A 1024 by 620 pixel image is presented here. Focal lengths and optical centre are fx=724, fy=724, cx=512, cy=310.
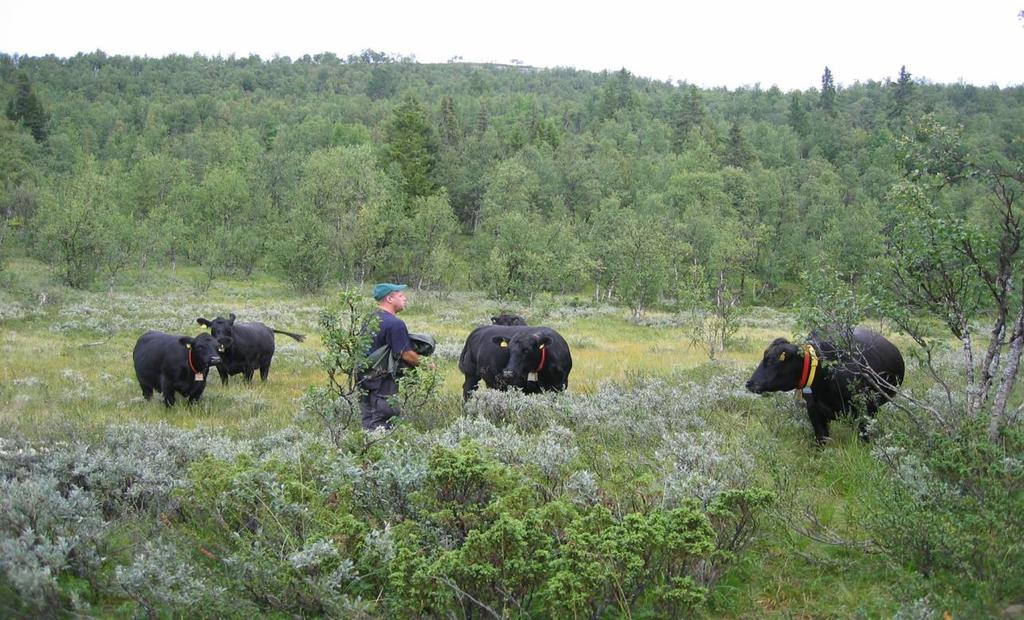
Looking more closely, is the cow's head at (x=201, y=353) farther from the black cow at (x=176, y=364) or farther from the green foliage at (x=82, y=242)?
the green foliage at (x=82, y=242)

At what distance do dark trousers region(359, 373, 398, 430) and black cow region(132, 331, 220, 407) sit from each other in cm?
378

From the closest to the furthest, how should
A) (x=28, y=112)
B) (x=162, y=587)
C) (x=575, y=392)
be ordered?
(x=162, y=587), (x=575, y=392), (x=28, y=112)

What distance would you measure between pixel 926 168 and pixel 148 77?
181m

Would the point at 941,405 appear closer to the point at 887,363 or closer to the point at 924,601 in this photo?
the point at 887,363

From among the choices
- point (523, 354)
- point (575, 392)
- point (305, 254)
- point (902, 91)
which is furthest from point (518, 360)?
point (902, 91)

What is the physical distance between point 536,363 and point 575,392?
3.06ft

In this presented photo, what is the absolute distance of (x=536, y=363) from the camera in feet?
35.4

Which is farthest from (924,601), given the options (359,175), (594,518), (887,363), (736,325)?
(359,175)

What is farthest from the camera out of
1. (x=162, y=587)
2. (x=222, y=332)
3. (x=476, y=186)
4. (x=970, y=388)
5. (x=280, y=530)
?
(x=476, y=186)

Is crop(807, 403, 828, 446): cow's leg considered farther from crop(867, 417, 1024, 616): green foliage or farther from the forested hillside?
crop(867, 417, 1024, 616): green foliage

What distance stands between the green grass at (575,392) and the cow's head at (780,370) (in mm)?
543

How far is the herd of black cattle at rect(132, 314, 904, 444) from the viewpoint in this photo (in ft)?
27.1

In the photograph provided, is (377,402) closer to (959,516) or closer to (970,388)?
(959,516)

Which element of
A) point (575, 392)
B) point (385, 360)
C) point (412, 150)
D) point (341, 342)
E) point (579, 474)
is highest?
point (412, 150)
